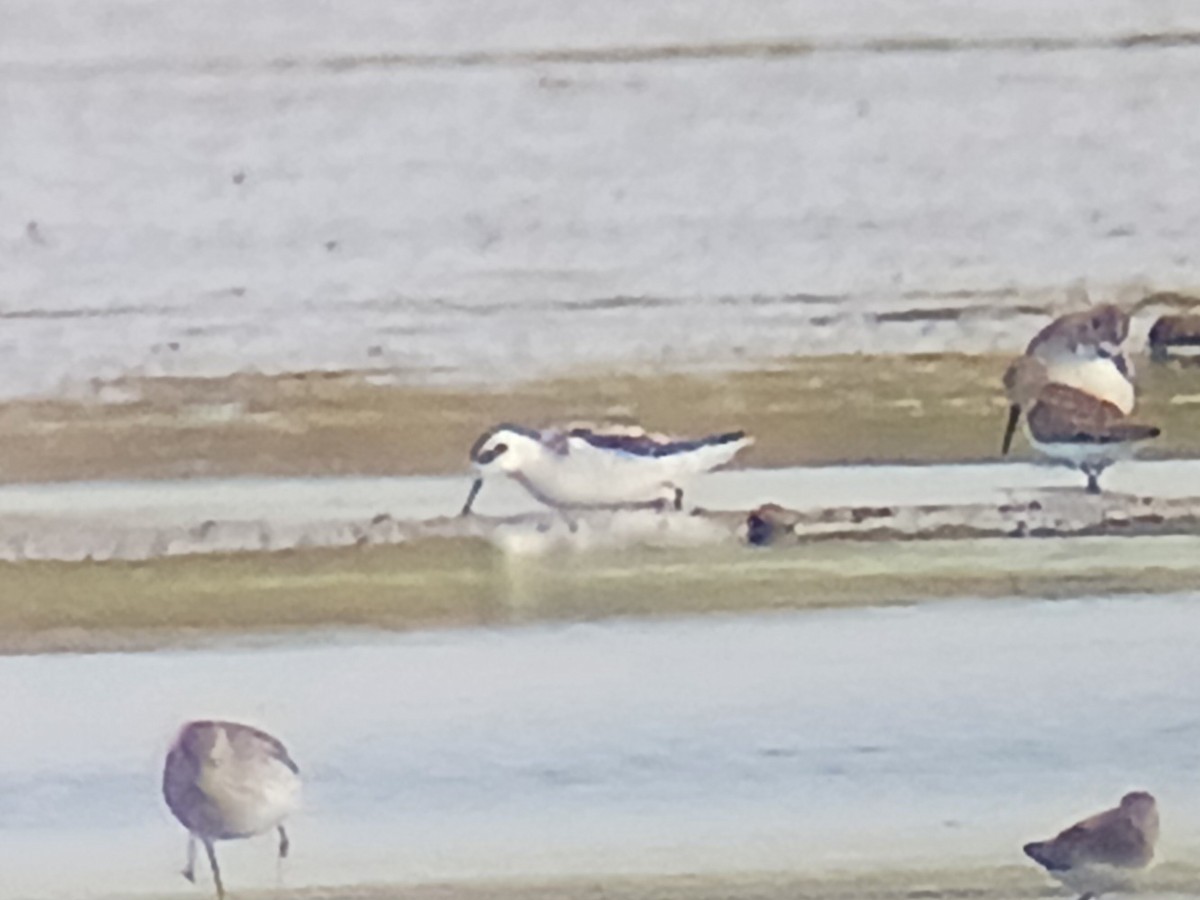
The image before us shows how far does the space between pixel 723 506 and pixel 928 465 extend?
100 mm

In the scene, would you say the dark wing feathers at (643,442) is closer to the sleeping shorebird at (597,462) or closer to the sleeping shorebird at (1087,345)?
the sleeping shorebird at (597,462)

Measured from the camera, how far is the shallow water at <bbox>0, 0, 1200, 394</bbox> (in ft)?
2.32

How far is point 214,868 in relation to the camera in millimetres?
757

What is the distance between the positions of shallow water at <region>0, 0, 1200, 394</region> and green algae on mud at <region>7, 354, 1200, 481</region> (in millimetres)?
12

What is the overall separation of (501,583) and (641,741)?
0.10 meters

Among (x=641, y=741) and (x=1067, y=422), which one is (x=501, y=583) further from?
(x=1067, y=422)

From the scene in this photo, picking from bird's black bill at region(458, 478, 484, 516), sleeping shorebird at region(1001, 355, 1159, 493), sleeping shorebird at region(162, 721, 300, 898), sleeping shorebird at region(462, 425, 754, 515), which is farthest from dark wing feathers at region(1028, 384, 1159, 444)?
sleeping shorebird at region(162, 721, 300, 898)

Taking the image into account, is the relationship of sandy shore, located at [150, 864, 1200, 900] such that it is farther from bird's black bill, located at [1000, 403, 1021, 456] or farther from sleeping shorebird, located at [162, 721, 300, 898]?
bird's black bill, located at [1000, 403, 1021, 456]

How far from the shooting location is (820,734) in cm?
75

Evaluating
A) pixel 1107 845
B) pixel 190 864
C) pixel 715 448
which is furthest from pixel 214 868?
pixel 1107 845

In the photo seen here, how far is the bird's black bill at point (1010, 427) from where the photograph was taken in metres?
0.74

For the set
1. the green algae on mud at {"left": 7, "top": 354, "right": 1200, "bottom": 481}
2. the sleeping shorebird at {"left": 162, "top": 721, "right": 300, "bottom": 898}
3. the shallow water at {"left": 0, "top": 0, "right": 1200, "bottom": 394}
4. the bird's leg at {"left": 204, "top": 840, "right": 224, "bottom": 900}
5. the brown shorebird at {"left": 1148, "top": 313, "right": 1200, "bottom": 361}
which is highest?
the shallow water at {"left": 0, "top": 0, "right": 1200, "bottom": 394}

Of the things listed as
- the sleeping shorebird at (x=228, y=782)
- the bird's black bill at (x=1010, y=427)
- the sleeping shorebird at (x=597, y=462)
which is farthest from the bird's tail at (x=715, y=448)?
the sleeping shorebird at (x=228, y=782)

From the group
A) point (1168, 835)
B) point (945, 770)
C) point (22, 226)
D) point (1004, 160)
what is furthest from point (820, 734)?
point (22, 226)
